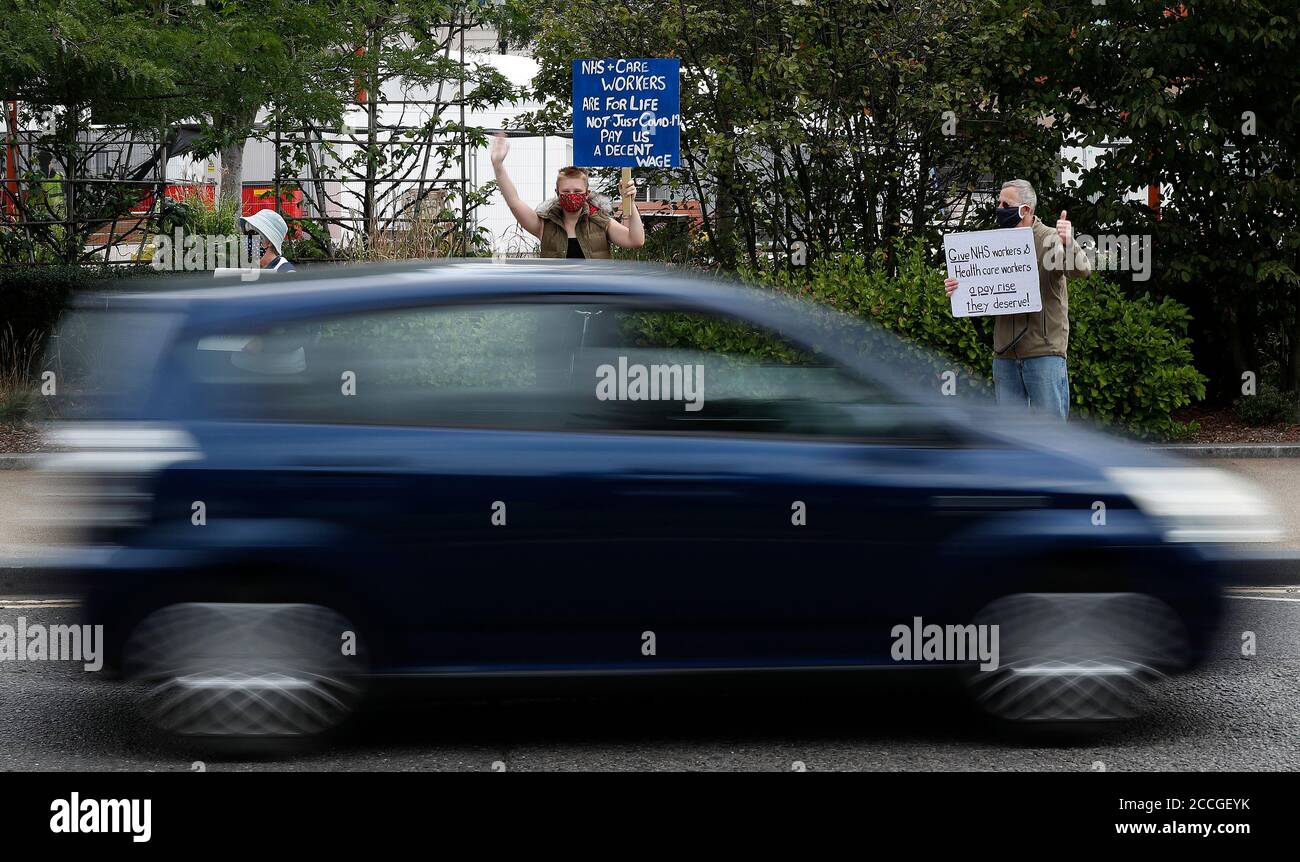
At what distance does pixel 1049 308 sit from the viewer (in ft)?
32.8

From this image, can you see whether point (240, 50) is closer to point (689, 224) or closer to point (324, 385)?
point (689, 224)

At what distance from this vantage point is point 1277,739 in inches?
225

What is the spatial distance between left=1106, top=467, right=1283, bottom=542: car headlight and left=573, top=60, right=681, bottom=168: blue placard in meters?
6.36

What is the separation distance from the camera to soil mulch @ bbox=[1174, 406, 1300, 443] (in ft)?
43.2

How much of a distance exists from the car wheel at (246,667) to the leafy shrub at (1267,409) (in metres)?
10.5

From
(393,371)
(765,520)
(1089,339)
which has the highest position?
(1089,339)

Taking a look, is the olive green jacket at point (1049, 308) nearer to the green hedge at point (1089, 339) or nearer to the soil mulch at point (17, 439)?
the green hedge at point (1089, 339)

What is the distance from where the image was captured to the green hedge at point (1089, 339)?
490 inches

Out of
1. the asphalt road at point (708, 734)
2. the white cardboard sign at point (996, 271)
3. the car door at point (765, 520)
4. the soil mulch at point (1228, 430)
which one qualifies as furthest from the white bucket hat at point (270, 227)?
the soil mulch at point (1228, 430)

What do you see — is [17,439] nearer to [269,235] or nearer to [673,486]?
[269,235]

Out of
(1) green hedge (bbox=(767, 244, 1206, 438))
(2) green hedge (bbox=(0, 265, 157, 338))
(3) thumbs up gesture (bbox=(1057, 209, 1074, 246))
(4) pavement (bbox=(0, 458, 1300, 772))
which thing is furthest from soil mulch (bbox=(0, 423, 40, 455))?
(3) thumbs up gesture (bbox=(1057, 209, 1074, 246))

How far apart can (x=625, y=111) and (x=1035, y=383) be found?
362 cm

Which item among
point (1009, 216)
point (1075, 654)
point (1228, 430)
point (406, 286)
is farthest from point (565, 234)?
point (1228, 430)
